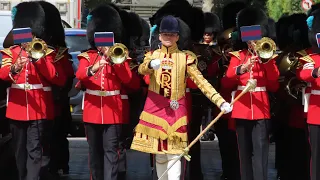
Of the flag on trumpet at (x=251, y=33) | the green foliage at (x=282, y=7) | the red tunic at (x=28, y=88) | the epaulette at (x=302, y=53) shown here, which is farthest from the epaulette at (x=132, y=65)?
the green foliage at (x=282, y=7)

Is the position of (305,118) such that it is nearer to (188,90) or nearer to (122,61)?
(188,90)

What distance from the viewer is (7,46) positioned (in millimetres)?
7520

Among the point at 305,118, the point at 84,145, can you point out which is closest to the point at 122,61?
the point at 305,118

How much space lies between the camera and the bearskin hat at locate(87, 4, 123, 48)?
7.39m

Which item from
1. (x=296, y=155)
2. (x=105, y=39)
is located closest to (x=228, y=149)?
(x=296, y=155)

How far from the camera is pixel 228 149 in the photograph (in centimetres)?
861

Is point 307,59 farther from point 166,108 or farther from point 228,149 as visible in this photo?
point 228,149

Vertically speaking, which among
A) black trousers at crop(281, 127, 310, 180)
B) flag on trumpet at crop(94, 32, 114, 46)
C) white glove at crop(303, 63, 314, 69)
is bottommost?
black trousers at crop(281, 127, 310, 180)

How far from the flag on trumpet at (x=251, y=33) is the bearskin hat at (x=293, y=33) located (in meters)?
1.03

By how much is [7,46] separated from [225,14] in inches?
100

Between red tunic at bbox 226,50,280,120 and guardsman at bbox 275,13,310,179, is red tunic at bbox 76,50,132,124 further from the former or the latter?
guardsman at bbox 275,13,310,179

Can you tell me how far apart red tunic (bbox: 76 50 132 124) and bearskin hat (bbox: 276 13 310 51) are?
1.87m

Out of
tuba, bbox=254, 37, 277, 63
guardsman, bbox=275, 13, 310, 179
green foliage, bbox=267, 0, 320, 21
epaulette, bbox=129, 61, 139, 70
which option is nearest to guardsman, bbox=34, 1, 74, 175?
epaulette, bbox=129, 61, 139, 70

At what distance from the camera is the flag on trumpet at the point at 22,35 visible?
6.89m
